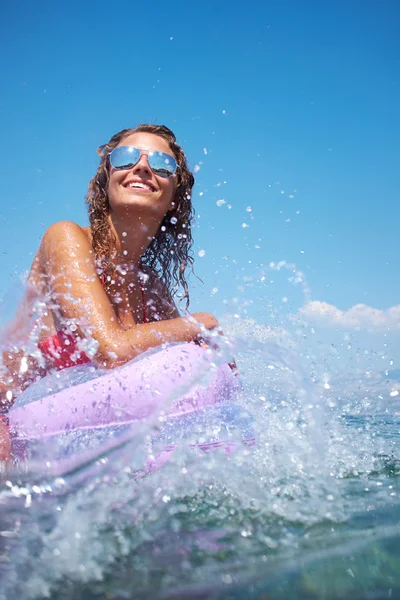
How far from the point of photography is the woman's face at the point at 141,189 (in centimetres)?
332

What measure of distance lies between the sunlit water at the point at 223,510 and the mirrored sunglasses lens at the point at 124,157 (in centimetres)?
135

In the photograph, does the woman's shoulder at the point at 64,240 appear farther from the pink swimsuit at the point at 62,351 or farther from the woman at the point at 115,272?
the pink swimsuit at the point at 62,351

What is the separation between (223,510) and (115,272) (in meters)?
1.89

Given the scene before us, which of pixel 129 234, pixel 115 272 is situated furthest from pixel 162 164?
pixel 115 272

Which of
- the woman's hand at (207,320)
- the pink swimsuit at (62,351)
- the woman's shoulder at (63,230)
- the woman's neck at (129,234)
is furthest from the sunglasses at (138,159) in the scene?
the pink swimsuit at (62,351)

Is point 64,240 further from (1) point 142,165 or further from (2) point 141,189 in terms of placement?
(1) point 142,165

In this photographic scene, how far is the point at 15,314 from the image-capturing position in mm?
3014

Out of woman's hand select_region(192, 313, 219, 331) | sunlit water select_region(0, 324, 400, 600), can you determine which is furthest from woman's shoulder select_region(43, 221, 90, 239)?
sunlit water select_region(0, 324, 400, 600)

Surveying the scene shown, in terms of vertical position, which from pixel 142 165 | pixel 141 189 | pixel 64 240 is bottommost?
pixel 64 240

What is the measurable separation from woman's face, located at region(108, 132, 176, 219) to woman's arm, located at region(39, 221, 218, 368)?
0.47 metres

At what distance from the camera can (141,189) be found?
3.34m

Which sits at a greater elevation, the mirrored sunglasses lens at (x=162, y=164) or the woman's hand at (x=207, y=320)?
the mirrored sunglasses lens at (x=162, y=164)

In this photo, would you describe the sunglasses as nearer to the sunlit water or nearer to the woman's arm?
the woman's arm

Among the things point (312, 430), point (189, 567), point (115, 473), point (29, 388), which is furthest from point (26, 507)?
point (312, 430)
